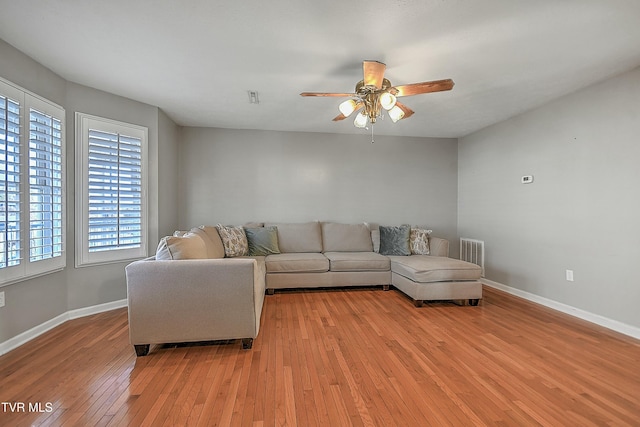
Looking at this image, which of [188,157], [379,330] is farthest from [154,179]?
[379,330]

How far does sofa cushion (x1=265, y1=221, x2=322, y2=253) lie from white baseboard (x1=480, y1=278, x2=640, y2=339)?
2808mm

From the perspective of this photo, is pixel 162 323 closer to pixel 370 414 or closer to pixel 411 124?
pixel 370 414

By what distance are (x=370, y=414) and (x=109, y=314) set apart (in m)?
3.04

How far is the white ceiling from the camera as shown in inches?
72.2

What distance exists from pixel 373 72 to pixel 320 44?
0.47 meters

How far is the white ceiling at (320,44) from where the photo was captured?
1.83 m

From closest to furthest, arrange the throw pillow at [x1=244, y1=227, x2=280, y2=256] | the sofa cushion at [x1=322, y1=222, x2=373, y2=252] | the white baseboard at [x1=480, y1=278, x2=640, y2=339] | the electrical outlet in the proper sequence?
the white baseboard at [x1=480, y1=278, x2=640, y2=339]
the electrical outlet
the throw pillow at [x1=244, y1=227, x2=280, y2=256]
the sofa cushion at [x1=322, y1=222, x2=373, y2=252]

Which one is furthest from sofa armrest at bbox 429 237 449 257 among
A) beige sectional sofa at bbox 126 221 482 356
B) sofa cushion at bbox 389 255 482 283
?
sofa cushion at bbox 389 255 482 283

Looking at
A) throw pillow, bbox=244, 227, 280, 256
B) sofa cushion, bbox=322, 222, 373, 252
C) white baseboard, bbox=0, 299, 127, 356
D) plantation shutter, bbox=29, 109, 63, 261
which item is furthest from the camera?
sofa cushion, bbox=322, 222, 373, 252

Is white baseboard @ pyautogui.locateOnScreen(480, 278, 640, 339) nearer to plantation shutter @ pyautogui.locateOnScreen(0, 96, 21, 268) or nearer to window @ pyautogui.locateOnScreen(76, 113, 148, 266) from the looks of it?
window @ pyautogui.locateOnScreen(76, 113, 148, 266)

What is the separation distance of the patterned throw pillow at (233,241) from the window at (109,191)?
0.95 m

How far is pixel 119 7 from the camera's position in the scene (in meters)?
1.82

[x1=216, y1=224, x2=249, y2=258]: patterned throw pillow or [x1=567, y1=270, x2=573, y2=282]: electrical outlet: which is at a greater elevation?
[x1=216, y1=224, x2=249, y2=258]: patterned throw pillow

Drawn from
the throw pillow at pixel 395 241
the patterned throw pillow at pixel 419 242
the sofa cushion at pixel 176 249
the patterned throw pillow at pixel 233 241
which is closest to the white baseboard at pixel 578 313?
the patterned throw pillow at pixel 419 242
